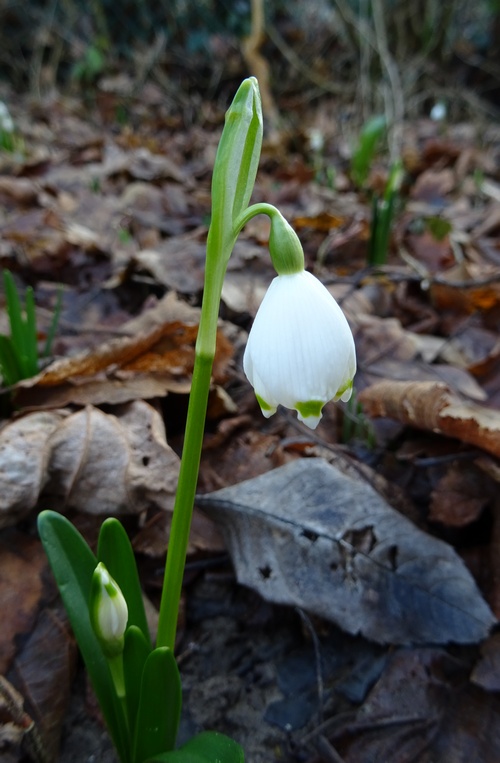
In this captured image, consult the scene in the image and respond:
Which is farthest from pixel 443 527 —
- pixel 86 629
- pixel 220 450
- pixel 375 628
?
pixel 86 629

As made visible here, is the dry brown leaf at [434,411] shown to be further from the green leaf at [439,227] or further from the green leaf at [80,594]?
the green leaf at [439,227]

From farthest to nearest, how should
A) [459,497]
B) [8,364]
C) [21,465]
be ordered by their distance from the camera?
1. [8,364]
2. [459,497]
3. [21,465]

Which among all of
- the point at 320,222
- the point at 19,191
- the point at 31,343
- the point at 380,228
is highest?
the point at 19,191

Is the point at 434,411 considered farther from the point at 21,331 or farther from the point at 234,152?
the point at 21,331

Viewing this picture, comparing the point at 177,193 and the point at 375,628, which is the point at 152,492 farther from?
the point at 177,193

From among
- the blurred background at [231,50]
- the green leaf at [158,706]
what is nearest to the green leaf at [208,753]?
the green leaf at [158,706]

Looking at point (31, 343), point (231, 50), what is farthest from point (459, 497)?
point (231, 50)
